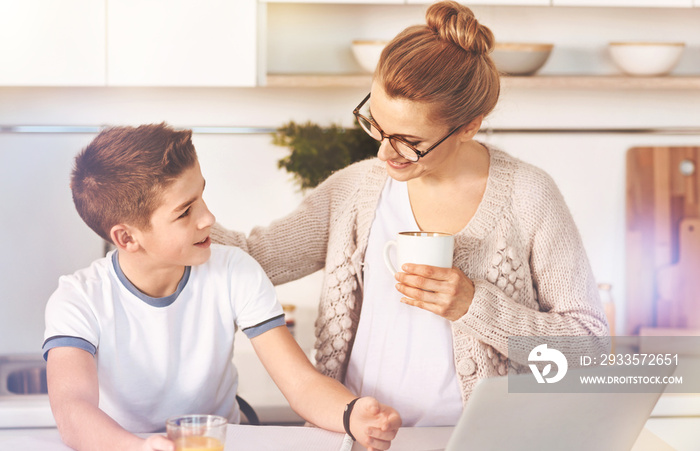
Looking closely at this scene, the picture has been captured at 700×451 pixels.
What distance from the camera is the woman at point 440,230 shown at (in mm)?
1143

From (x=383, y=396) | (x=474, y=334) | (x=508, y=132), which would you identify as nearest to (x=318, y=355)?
(x=383, y=396)

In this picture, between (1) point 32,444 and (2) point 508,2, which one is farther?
(2) point 508,2

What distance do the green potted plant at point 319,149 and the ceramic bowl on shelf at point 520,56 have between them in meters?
0.41

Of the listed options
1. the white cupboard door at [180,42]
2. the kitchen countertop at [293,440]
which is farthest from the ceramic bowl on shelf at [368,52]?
the kitchen countertop at [293,440]

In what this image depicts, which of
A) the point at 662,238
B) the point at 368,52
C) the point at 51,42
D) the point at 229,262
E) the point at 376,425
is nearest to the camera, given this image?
the point at 376,425

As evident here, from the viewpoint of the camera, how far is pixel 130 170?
3.52 feet

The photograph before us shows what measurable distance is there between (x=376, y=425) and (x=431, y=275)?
9.7 inches

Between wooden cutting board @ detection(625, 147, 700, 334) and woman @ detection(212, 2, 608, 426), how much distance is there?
1.04 metres

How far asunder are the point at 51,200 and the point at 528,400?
1.72 metres

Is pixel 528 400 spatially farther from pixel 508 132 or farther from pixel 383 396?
pixel 508 132

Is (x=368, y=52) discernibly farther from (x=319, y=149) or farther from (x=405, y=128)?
(x=405, y=128)

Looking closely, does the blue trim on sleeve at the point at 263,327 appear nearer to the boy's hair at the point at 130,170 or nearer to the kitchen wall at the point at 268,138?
the boy's hair at the point at 130,170

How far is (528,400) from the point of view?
0.79 meters

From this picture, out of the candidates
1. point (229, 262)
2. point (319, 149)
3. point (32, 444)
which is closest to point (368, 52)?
point (319, 149)
